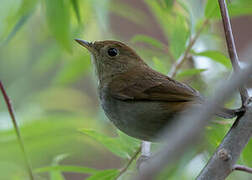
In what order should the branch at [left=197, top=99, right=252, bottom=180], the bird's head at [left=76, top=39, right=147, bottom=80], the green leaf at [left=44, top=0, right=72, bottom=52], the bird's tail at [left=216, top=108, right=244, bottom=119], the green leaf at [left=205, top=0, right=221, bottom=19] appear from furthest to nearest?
the bird's head at [left=76, top=39, right=147, bottom=80] < the green leaf at [left=44, top=0, right=72, bottom=52] < the green leaf at [left=205, top=0, right=221, bottom=19] < the bird's tail at [left=216, top=108, right=244, bottom=119] < the branch at [left=197, top=99, right=252, bottom=180]

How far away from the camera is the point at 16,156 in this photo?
10.3 feet

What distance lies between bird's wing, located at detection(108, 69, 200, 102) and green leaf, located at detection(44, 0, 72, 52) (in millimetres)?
470

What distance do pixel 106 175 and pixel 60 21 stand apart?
119 cm

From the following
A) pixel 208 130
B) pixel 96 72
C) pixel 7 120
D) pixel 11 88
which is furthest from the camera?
pixel 11 88

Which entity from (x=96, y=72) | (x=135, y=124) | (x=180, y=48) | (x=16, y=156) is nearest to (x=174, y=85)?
(x=135, y=124)

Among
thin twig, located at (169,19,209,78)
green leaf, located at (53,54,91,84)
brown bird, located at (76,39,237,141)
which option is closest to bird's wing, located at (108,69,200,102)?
brown bird, located at (76,39,237,141)

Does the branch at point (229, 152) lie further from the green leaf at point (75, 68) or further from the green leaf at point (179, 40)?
the green leaf at point (75, 68)

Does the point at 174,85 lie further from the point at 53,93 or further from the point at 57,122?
the point at 53,93

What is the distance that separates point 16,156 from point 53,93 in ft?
6.40

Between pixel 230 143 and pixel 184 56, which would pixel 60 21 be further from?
pixel 230 143

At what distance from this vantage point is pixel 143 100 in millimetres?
2729

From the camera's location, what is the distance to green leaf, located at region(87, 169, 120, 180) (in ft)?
7.85

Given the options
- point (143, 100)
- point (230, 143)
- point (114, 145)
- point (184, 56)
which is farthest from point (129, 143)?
point (230, 143)

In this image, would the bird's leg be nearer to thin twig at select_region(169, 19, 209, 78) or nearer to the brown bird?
the brown bird
